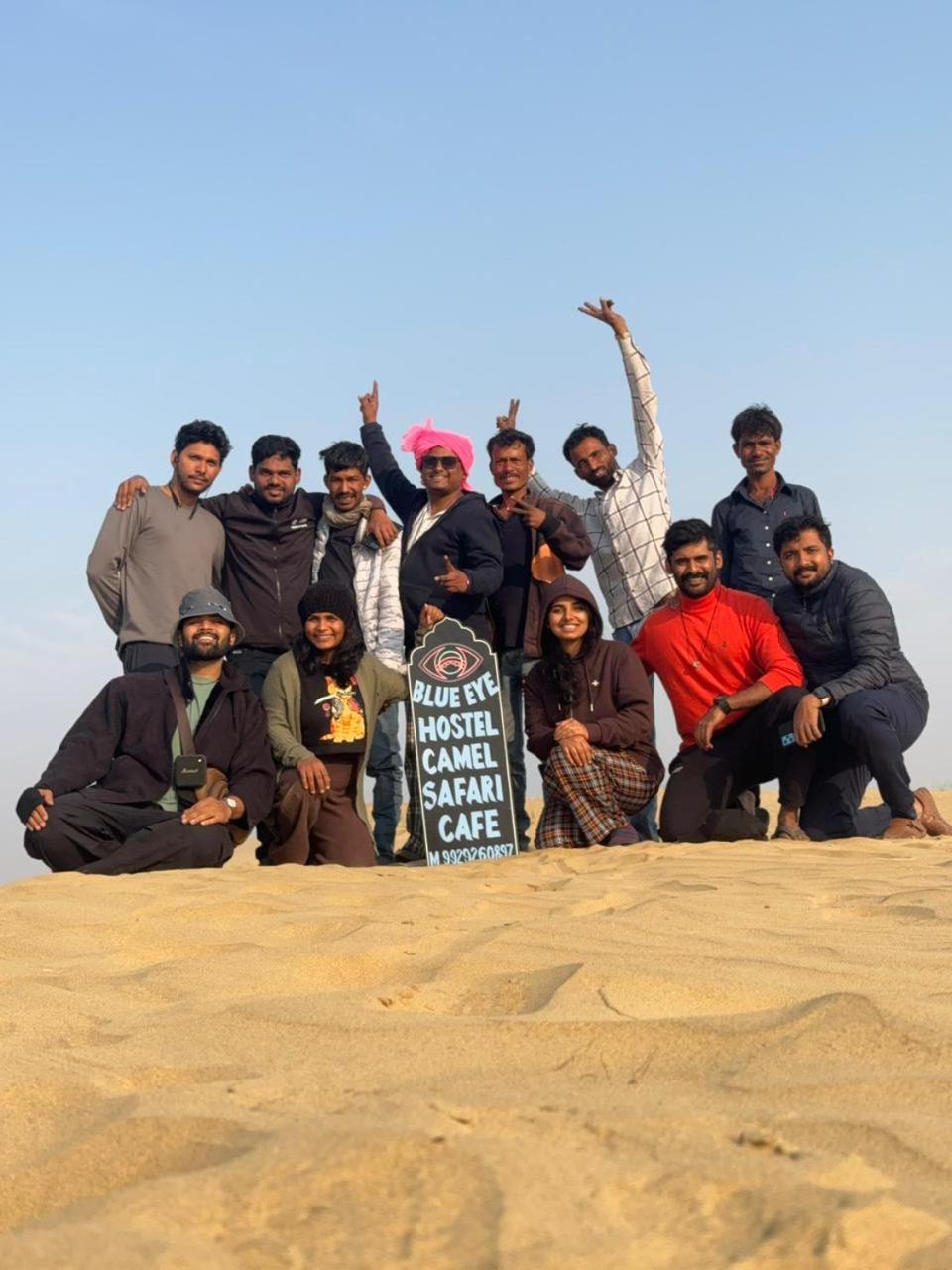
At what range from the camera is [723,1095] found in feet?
6.14

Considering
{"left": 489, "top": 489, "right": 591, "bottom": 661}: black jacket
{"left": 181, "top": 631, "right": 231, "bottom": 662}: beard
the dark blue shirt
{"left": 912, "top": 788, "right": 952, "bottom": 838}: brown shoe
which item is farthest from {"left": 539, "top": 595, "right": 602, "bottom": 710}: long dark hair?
{"left": 912, "top": 788, "right": 952, "bottom": 838}: brown shoe

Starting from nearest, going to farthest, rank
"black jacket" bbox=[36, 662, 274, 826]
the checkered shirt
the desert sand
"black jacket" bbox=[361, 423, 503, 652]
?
the desert sand < "black jacket" bbox=[36, 662, 274, 826] < "black jacket" bbox=[361, 423, 503, 652] < the checkered shirt

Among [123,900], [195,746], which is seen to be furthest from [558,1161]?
[195,746]

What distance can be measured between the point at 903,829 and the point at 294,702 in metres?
3.14

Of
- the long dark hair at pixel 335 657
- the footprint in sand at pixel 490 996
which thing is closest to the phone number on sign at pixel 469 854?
the long dark hair at pixel 335 657

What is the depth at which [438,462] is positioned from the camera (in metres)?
7.16

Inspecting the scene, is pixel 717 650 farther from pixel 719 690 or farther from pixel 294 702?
pixel 294 702

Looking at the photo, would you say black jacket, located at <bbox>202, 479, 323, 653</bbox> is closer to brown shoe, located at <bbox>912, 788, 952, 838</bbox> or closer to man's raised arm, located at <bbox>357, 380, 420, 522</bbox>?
man's raised arm, located at <bbox>357, 380, 420, 522</bbox>

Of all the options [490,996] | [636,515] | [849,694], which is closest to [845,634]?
[849,694]

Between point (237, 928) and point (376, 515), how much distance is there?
3661mm

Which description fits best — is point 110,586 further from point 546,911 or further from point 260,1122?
point 260,1122

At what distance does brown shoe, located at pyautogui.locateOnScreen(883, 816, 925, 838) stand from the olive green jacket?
265 cm

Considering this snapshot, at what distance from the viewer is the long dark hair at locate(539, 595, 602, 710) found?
681cm

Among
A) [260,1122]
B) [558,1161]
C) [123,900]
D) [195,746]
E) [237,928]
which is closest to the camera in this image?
[558,1161]
